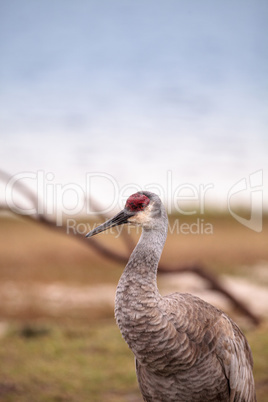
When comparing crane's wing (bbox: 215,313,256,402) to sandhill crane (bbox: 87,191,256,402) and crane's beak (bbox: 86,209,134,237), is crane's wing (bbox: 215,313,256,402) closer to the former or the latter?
sandhill crane (bbox: 87,191,256,402)

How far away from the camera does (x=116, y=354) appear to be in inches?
276

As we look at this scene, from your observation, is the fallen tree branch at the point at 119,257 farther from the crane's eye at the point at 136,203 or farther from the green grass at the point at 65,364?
the crane's eye at the point at 136,203

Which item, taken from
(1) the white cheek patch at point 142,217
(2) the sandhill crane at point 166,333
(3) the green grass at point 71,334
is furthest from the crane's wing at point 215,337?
(3) the green grass at point 71,334

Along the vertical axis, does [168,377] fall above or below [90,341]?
above

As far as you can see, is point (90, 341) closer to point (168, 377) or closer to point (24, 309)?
point (24, 309)

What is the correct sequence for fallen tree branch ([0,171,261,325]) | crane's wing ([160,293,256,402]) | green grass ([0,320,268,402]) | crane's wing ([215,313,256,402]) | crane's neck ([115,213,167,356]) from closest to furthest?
crane's neck ([115,213,167,356]) → crane's wing ([160,293,256,402]) → crane's wing ([215,313,256,402]) → green grass ([0,320,268,402]) → fallen tree branch ([0,171,261,325])

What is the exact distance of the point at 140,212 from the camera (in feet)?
10.1

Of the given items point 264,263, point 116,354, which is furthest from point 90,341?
point 264,263

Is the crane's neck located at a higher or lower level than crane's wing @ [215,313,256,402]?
higher

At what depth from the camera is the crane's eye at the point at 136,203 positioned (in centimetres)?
306

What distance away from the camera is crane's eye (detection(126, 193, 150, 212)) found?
3061mm

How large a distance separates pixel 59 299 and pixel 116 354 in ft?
10.9

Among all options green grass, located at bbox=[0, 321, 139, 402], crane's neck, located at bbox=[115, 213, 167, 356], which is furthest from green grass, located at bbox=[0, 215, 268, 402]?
crane's neck, located at bbox=[115, 213, 167, 356]

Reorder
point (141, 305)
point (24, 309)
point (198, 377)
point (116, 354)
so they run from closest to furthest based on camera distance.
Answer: point (141, 305) → point (198, 377) → point (116, 354) → point (24, 309)
